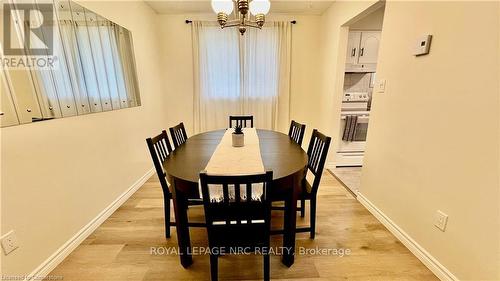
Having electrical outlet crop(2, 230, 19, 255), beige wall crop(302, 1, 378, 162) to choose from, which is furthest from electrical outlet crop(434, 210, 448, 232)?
electrical outlet crop(2, 230, 19, 255)

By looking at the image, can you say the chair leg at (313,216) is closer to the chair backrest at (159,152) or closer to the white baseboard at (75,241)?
the chair backrest at (159,152)

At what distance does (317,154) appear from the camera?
183 centimetres

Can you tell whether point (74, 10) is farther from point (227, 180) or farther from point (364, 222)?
point (364, 222)

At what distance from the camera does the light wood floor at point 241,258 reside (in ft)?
4.94

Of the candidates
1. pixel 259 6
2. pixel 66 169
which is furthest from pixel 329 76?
pixel 66 169

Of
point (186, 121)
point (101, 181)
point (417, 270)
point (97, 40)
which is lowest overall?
point (417, 270)

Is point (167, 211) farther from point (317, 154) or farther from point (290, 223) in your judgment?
point (317, 154)

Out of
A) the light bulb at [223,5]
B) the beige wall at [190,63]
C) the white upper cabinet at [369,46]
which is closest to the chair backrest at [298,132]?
the light bulb at [223,5]

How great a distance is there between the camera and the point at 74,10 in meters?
1.78

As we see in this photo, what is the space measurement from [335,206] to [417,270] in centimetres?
89

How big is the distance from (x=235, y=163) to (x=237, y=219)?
0.41m

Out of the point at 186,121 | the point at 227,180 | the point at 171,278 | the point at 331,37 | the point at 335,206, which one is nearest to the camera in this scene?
the point at 227,180

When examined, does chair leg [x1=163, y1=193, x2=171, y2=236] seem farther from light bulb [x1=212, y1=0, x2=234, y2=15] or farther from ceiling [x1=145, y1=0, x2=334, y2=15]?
ceiling [x1=145, y1=0, x2=334, y2=15]

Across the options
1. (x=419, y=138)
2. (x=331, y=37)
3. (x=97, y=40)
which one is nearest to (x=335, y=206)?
(x=419, y=138)
